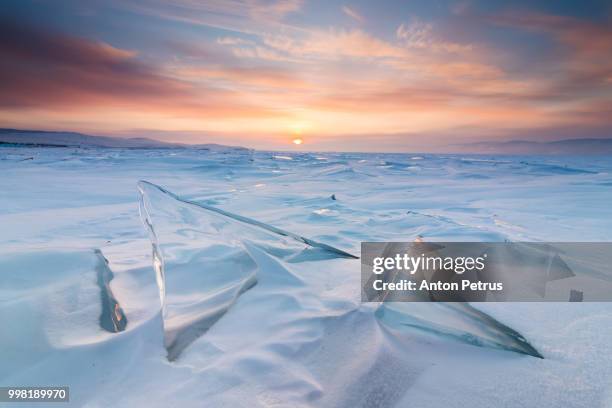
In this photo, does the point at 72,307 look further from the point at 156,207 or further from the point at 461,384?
the point at 461,384

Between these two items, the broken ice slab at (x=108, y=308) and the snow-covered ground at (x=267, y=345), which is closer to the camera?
the snow-covered ground at (x=267, y=345)

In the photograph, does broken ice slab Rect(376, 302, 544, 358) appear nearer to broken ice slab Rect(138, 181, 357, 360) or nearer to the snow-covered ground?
the snow-covered ground

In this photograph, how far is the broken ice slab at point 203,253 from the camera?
1.28m

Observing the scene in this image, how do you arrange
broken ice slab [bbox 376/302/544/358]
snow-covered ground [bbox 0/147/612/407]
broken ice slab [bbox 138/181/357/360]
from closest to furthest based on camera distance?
snow-covered ground [bbox 0/147/612/407]
broken ice slab [bbox 376/302/544/358]
broken ice slab [bbox 138/181/357/360]

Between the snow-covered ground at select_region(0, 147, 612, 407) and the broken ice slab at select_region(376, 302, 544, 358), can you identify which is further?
the broken ice slab at select_region(376, 302, 544, 358)

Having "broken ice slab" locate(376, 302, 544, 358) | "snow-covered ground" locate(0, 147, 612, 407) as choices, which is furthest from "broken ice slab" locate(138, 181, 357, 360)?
"broken ice slab" locate(376, 302, 544, 358)

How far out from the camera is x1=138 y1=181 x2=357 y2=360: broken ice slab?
1.28m

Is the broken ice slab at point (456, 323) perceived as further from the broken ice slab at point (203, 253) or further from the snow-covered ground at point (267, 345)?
the broken ice slab at point (203, 253)

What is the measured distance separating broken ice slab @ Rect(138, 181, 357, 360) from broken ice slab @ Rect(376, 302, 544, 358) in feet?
2.07

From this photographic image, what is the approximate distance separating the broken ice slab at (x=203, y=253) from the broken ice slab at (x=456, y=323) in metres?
0.63

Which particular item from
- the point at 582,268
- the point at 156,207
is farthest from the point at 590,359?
the point at 156,207

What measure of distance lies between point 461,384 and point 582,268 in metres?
1.49

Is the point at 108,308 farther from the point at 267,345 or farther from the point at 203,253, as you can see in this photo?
the point at 267,345

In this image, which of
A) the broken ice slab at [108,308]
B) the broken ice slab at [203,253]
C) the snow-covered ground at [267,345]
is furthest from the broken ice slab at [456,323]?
the broken ice slab at [108,308]
